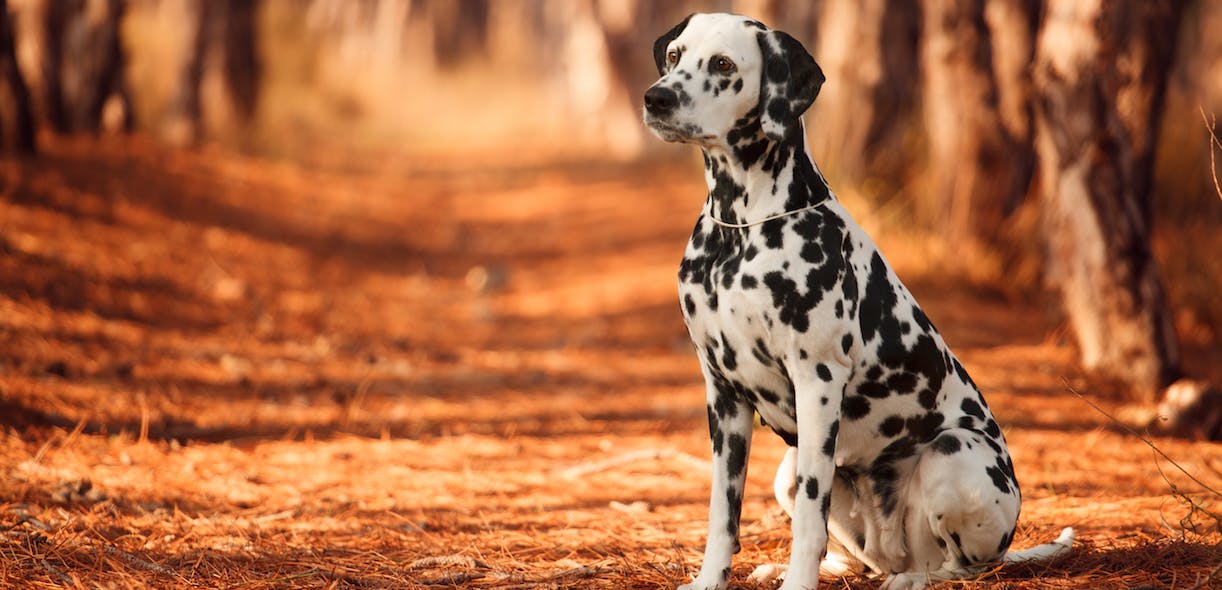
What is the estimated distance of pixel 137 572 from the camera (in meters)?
3.72

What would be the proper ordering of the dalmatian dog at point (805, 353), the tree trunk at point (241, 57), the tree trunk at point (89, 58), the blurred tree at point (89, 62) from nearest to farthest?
the dalmatian dog at point (805, 353), the blurred tree at point (89, 62), the tree trunk at point (89, 58), the tree trunk at point (241, 57)

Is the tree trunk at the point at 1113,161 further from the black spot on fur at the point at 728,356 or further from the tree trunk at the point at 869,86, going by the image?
the black spot on fur at the point at 728,356

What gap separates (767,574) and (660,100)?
5.32 ft

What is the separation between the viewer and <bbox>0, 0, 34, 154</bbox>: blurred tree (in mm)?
8547

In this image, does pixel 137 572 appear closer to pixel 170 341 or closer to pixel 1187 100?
pixel 170 341

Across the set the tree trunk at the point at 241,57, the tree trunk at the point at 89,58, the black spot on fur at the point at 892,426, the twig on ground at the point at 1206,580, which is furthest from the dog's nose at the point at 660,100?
the tree trunk at the point at 241,57

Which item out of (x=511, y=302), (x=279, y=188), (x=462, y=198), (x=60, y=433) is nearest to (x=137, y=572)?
(x=60, y=433)

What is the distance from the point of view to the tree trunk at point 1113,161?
6.46m

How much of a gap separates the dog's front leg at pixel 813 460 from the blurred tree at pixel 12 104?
7614 mm

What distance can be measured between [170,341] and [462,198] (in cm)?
1017

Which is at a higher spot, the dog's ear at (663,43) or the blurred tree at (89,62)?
the dog's ear at (663,43)

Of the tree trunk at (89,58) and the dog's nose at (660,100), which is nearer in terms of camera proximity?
the dog's nose at (660,100)

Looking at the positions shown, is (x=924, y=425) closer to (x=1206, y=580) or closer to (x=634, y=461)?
(x=1206, y=580)

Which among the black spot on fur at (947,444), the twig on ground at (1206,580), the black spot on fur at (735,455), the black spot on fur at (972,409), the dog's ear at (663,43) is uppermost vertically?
the dog's ear at (663,43)
